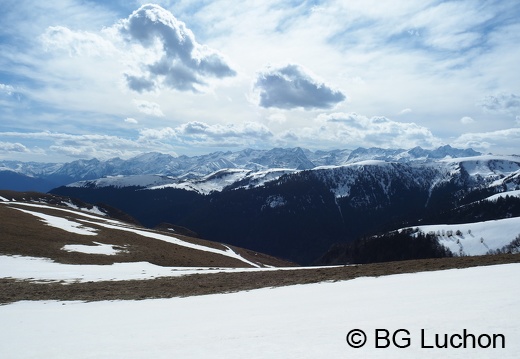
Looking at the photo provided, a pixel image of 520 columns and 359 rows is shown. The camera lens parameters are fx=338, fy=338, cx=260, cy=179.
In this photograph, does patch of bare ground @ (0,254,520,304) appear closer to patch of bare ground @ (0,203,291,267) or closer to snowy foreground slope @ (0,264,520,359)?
snowy foreground slope @ (0,264,520,359)

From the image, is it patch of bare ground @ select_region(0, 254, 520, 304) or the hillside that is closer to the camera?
patch of bare ground @ select_region(0, 254, 520, 304)

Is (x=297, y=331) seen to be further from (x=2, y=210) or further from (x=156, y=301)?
(x=2, y=210)

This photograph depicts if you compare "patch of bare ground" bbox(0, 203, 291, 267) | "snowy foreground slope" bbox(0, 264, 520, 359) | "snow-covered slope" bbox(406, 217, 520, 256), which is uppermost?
"snowy foreground slope" bbox(0, 264, 520, 359)

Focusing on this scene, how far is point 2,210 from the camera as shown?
6122 cm

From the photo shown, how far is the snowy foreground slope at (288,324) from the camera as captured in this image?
8.49 metres

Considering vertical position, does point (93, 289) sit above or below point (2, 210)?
below

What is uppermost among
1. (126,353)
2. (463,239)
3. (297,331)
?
(297,331)

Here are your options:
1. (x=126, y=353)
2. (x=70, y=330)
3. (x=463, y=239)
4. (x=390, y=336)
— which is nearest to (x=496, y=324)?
(x=390, y=336)

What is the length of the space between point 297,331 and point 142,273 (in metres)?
29.4

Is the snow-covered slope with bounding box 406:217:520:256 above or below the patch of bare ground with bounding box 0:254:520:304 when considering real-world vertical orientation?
below

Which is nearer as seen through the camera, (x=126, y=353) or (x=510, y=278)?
(x=126, y=353)

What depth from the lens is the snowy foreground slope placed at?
8492 mm

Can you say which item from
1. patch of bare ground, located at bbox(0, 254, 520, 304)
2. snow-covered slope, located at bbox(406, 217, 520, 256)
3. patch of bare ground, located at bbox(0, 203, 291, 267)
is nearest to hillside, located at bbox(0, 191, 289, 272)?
patch of bare ground, located at bbox(0, 203, 291, 267)

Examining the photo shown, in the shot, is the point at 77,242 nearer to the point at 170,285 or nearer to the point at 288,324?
the point at 170,285
